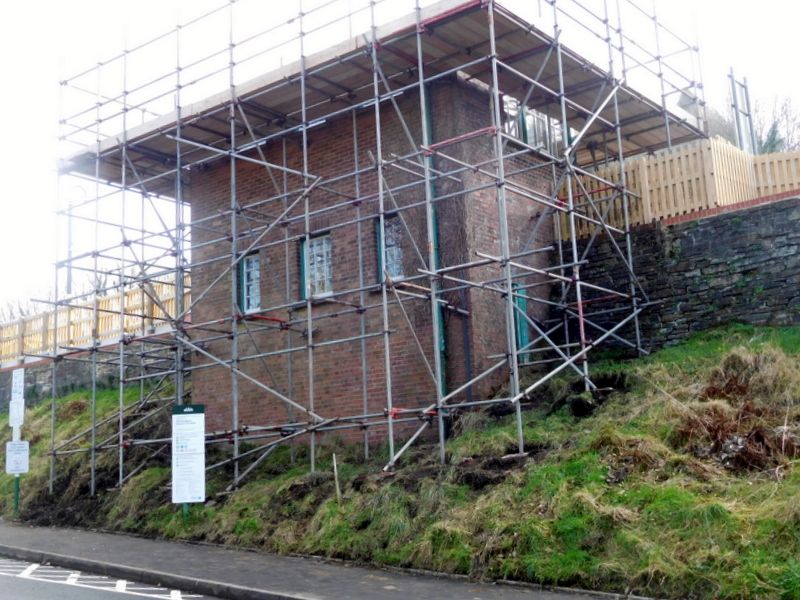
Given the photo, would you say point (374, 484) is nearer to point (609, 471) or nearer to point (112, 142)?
point (609, 471)

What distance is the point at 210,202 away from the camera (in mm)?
18984

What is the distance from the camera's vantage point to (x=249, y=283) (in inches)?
725

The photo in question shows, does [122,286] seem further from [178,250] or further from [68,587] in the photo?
[68,587]

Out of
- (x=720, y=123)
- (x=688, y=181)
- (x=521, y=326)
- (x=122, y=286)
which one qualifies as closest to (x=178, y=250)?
(x=122, y=286)

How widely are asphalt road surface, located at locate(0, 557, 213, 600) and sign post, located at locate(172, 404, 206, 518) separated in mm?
1933

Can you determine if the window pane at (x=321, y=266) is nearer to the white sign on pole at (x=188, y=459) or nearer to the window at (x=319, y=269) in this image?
the window at (x=319, y=269)

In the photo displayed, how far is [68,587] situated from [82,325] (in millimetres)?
16820

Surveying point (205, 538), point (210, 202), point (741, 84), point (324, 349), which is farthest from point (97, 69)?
point (741, 84)

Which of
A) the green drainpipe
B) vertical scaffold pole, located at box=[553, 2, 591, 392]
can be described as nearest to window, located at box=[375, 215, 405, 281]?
the green drainpipe

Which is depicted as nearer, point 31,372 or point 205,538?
point 205,538

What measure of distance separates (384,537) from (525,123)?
873 centimetres

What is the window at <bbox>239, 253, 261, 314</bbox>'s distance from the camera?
18219mm

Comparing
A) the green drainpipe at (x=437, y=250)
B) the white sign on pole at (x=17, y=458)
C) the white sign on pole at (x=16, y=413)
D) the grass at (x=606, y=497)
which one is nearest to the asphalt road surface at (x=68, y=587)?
the grass at (x=606, y=497)

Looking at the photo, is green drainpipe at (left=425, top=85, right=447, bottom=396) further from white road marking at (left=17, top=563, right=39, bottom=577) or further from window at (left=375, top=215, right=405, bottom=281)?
white road marking at (left=17, top=563, right=39, bottom=577)
